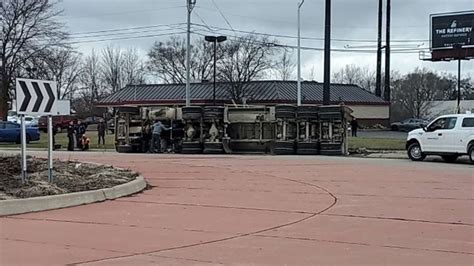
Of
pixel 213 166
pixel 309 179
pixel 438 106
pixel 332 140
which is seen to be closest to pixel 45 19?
pixel 332 140

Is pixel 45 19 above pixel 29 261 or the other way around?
above

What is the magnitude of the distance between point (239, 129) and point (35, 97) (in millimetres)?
18587

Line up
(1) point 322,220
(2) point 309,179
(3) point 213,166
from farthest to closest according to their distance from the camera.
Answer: (3) point 213,166
(2) point 309,179
(1) point 322,220

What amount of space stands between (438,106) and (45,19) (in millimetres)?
64495

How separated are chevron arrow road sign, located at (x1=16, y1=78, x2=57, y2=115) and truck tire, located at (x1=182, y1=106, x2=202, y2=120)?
17.2 metres

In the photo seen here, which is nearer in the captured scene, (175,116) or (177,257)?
(177,257)

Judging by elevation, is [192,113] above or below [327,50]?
below

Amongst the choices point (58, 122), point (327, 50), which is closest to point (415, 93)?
point (58, 122)

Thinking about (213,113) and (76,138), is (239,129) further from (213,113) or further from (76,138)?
(76,138)

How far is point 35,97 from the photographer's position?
12438 millimetres

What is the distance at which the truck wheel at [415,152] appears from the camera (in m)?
26.0

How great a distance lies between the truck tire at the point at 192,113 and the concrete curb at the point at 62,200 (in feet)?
55.4

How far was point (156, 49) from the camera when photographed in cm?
8619

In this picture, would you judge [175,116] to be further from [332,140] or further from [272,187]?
[272,187]
